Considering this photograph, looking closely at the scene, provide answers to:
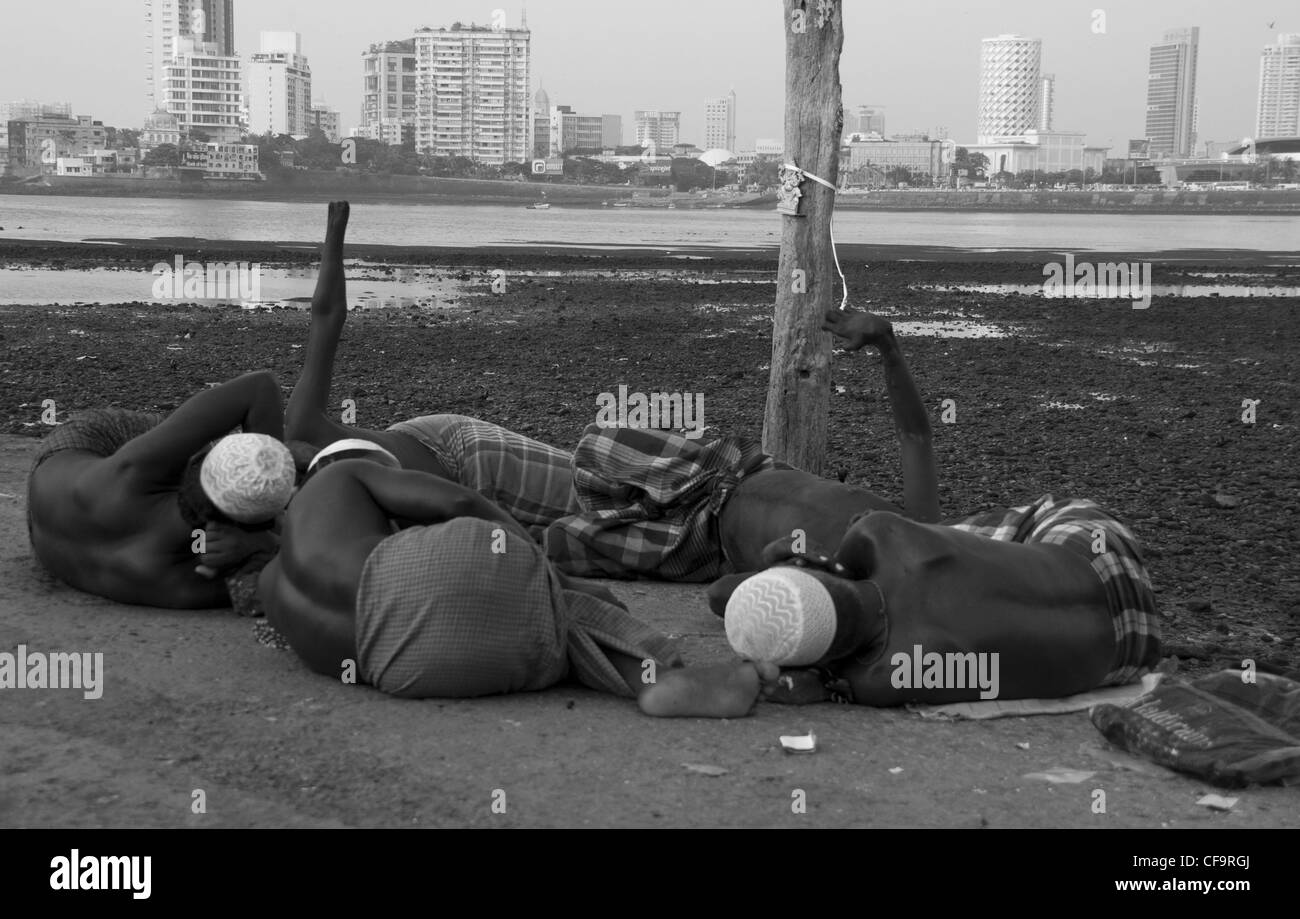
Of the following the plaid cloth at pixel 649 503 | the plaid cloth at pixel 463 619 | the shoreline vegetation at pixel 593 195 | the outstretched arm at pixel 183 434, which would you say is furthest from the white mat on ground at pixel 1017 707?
the shoreline vegetation at pixel 593 195

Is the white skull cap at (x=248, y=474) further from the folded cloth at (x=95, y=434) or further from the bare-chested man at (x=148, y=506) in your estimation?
the folded cloth at (x=95, y=434)

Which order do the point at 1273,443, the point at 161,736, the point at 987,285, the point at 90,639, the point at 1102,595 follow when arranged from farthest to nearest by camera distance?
the point at 987,285, the point at 1273,443, the point at 90,639, the point at 1102,595, the point at 161,736

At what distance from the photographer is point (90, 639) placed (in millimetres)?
4734

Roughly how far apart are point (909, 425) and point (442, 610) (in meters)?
2.04

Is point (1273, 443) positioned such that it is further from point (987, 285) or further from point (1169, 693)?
point (987, 285)

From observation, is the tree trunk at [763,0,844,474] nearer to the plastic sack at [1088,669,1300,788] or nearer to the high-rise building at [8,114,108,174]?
the plastic sack at [1088,669,1300,788]

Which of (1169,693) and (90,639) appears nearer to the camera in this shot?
(1169,693)

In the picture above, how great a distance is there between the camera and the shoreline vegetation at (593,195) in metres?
100

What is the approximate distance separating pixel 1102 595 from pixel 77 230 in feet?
144

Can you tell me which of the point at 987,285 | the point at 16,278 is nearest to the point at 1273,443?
the point at 987,285

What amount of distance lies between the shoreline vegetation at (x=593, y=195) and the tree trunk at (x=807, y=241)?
9325cm

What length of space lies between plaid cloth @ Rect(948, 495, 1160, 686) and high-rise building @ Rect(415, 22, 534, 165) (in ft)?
424

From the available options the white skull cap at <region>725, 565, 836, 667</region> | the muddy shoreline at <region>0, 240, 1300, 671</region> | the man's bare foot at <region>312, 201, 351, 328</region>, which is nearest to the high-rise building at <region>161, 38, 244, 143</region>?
the muddy shoreline at <region>0, 240, 1300, 671</region>

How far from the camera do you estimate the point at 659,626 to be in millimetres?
5156
